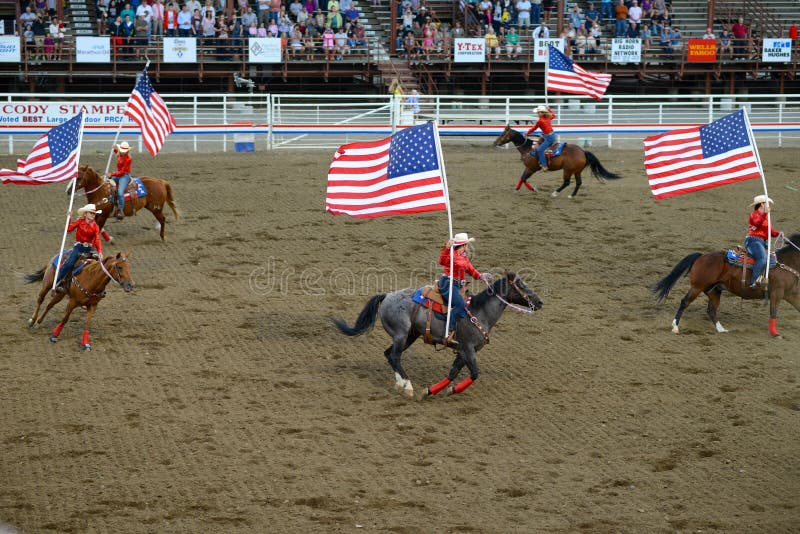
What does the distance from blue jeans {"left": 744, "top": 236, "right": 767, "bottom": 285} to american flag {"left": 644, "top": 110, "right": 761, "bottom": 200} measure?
0.85 metres

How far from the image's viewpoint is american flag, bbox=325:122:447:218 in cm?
1177

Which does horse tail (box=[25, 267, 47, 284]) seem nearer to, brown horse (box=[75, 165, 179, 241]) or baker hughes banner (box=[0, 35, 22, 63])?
brown horse (box=[75, 165, 179, 241])

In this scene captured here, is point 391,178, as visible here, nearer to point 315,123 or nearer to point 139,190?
point 139,190

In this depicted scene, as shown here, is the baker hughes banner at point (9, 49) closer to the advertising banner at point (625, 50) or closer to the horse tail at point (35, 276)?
the advertising banner at point (625, 50)

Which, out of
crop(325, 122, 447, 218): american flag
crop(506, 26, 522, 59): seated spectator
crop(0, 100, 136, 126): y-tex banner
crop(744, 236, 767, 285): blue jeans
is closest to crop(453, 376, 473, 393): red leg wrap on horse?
crop(325, 122, 447, 218): american flag

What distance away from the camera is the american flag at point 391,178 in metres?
11.8

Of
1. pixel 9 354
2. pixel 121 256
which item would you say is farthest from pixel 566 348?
pixel 9 354

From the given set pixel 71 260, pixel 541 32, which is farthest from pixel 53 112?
pixel 541 32

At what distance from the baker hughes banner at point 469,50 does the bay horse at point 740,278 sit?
68.4ft

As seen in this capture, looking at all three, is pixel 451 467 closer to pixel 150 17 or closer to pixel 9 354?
pixel 9 354

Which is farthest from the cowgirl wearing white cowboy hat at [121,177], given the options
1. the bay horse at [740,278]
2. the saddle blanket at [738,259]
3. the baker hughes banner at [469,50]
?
the baker hughes banner at [469,50]

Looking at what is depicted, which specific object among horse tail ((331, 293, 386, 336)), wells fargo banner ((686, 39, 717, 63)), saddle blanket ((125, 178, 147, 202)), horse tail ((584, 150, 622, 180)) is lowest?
horse tail ((331, 293, 386, 336))

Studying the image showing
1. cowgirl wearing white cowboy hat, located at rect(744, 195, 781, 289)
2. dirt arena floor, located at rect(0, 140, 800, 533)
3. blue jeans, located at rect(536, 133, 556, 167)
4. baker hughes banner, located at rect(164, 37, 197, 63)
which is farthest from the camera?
baker hughes banner, located at rect(164, 37, 197, 63)

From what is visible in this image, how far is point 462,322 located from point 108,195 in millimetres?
8290
